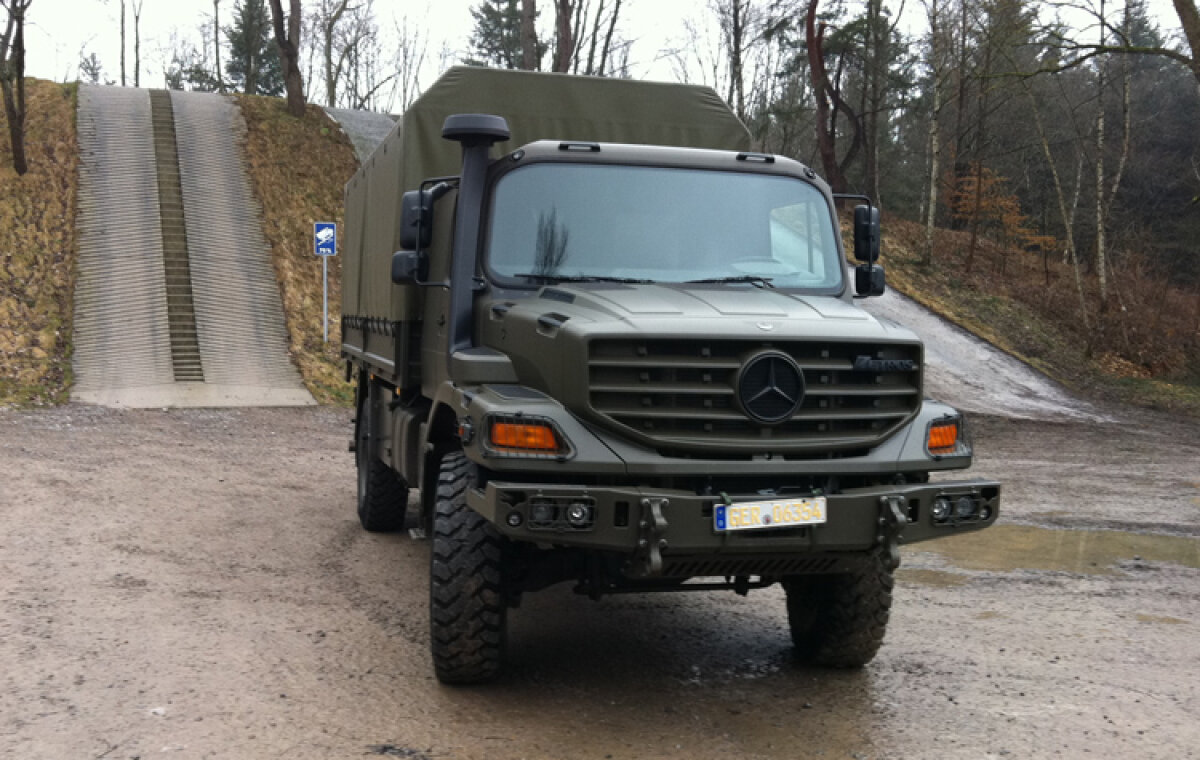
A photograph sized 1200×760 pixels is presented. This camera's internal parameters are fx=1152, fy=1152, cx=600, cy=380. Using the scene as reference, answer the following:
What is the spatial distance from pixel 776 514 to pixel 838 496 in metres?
0.30

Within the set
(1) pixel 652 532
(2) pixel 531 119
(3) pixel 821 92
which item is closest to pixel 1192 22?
(2) pixel 531 119

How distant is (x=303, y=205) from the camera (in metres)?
27.6

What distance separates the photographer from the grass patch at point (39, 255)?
18844 millimetres

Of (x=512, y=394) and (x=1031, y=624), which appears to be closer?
(x=512, y=394)

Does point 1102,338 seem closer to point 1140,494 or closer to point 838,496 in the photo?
point 1140,494

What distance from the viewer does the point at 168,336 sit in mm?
20891

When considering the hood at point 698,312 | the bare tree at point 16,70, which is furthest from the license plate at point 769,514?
the bare tree at point 16,70

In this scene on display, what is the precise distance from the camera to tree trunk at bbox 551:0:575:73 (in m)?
26.8

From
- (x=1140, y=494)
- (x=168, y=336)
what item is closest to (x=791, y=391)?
(x=1140, y=494)

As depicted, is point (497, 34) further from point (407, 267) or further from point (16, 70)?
point (407, 267)

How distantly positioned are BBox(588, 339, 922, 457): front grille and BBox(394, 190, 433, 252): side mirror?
163 cm

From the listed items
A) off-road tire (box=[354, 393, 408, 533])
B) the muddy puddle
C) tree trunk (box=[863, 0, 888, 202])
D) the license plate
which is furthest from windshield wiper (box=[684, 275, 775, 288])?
tree trunk (box=[863, 0, 888, 202])

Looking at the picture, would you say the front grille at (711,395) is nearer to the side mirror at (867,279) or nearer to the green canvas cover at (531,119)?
the side mirror at (867,279)

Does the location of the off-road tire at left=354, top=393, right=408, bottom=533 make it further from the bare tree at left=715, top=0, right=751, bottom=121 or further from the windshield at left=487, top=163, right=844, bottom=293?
the bare tree at left=715, top=0, right=751, bottom=121
